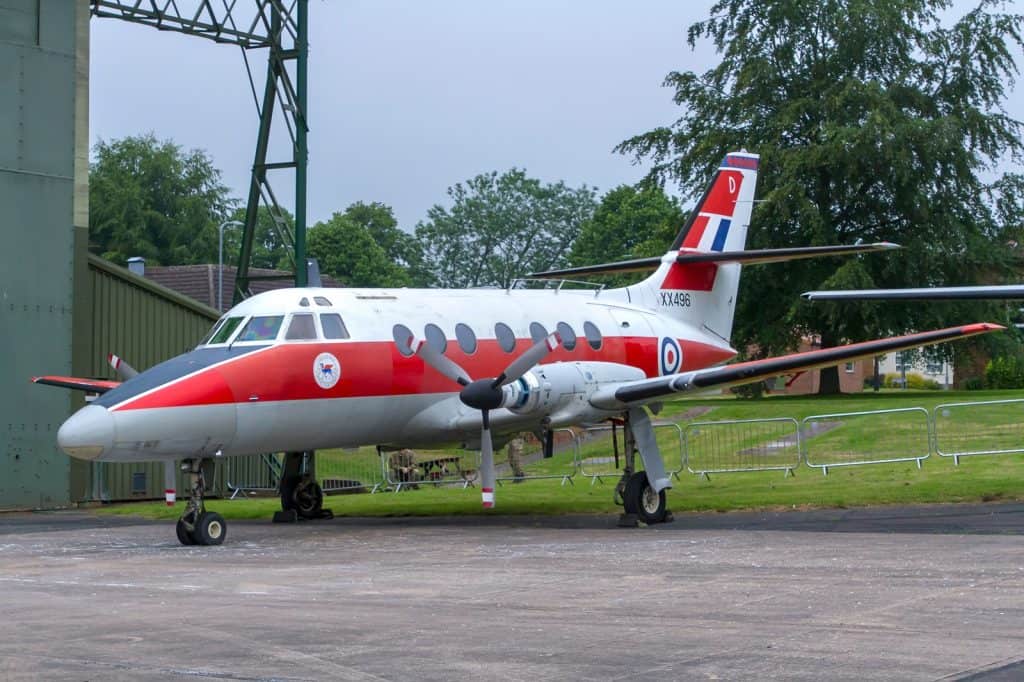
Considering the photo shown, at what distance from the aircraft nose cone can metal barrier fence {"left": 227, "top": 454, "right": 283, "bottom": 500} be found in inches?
564

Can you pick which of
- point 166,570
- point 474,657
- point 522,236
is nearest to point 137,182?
point 522,236

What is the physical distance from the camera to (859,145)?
46.2 meters

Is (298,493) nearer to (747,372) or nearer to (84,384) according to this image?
(84,384)

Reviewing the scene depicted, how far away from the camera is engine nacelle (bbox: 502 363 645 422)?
18.0 meters

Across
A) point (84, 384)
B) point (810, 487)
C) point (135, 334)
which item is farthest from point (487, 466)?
point (135, 334)

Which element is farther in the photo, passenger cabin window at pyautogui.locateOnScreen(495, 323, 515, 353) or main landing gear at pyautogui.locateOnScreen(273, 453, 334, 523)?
main landing gear at pyautogui.locateOnScreen(273, 453, 334, 523)

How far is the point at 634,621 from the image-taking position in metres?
9.77

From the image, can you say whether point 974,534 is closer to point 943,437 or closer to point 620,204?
point 943,437

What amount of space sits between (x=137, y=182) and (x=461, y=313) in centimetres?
8437

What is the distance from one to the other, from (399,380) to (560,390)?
2355 millimetres

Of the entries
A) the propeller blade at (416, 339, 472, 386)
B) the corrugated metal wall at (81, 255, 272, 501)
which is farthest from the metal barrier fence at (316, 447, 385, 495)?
the propeller blade at (416, 339, 472, 386)

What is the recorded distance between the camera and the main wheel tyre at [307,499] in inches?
837

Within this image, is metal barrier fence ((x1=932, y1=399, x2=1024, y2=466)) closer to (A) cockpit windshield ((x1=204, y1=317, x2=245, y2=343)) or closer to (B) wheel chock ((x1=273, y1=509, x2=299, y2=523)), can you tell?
(B) wheel chock ((x1=273, y1=509, x2=299, y2=523))

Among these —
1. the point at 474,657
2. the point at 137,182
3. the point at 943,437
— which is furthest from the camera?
the point at 137,182
